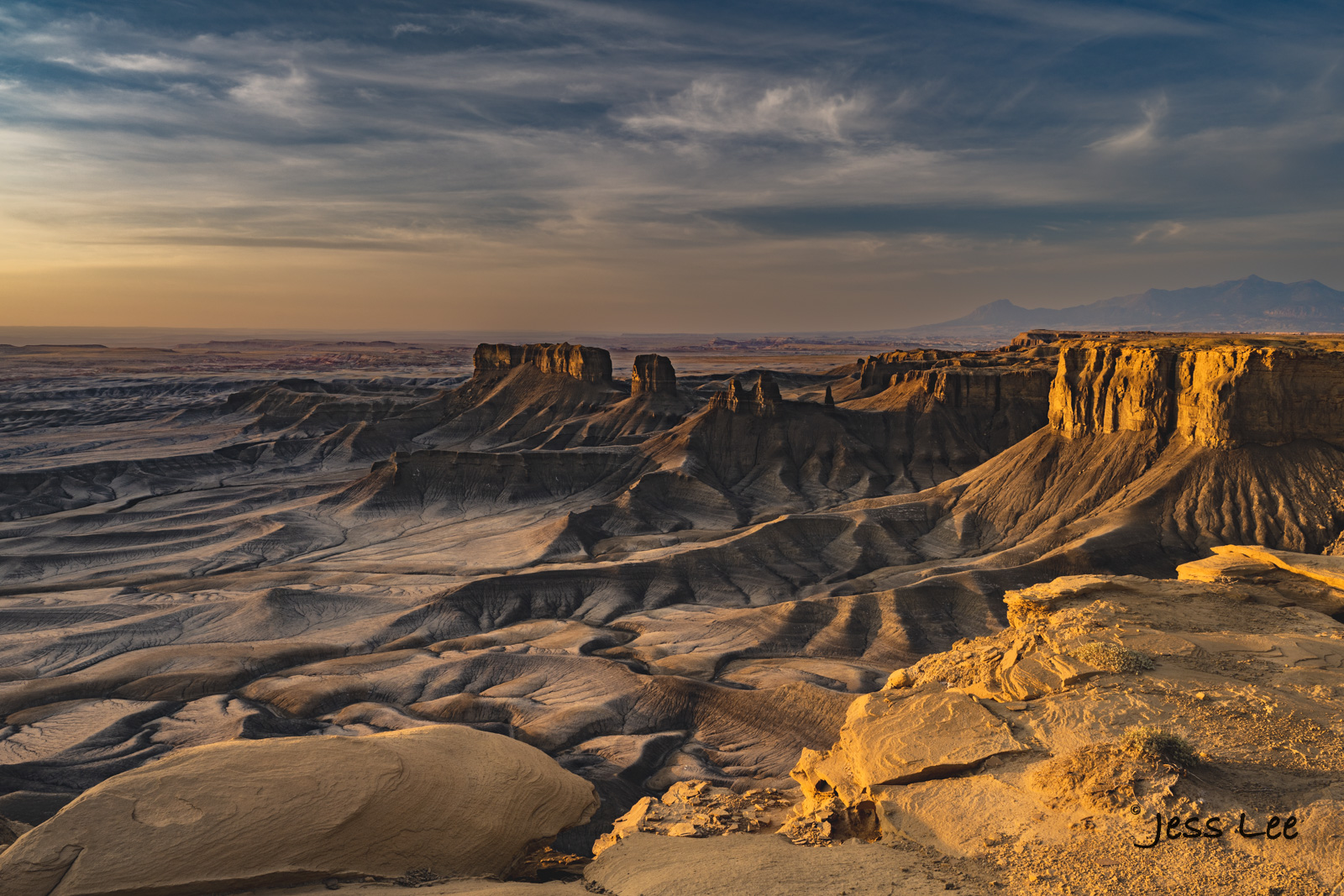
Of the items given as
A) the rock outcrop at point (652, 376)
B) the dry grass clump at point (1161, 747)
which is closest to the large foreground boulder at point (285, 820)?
the dry grass clump at point (1161, 747)

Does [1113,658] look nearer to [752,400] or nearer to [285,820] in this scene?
[285,820]

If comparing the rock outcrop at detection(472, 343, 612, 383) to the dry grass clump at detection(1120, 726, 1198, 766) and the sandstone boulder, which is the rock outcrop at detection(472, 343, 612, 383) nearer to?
the sandstone boulder

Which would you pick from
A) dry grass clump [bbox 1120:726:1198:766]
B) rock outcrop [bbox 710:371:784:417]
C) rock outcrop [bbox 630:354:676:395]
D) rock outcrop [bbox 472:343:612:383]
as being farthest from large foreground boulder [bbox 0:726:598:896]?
rock outcrop [bbox 472:343:612:383]

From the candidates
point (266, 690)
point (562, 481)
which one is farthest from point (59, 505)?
point (266, 690)

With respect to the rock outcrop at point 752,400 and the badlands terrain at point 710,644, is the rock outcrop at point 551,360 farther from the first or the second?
the rock outcrop at point 752,400

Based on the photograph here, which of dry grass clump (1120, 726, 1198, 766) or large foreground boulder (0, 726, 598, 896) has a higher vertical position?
dry grass clump (1120, 726, 1198, 766)

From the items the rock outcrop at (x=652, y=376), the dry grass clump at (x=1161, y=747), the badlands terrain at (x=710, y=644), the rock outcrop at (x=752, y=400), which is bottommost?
the badlands terrain at (x=710, y=644)
